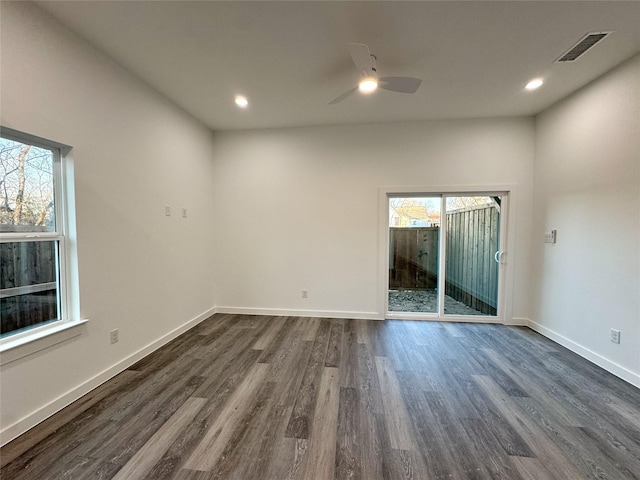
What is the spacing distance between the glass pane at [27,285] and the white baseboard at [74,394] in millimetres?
580

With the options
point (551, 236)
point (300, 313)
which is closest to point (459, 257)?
point (551, 236)

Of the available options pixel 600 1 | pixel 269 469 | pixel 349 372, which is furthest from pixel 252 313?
pixel 600 1

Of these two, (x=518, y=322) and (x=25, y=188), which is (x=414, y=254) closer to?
(x=518, y=322)

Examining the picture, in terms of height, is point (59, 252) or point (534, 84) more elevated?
point (534, 84)

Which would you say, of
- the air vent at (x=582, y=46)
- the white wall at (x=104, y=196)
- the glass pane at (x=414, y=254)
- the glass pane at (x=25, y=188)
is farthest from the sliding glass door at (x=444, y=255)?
the glass pane at (x=25, y=188)

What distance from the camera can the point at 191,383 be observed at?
234 cm

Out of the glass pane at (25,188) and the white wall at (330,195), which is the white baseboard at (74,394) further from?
the white wall at (330,195)

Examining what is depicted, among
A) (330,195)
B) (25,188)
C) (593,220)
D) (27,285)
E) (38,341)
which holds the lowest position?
(38,341)

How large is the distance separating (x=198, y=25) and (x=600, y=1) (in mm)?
2776

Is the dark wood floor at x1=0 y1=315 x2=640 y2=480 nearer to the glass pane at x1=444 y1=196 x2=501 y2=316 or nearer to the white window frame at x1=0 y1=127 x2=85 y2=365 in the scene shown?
the white window frame at x1=0 y1=127 x2=85 y2=365

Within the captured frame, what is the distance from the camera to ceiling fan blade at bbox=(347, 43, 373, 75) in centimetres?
189

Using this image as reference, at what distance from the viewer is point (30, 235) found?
6.27 ft

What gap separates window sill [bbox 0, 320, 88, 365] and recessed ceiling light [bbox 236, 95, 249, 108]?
2.67m

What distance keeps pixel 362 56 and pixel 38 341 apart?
3.05m
